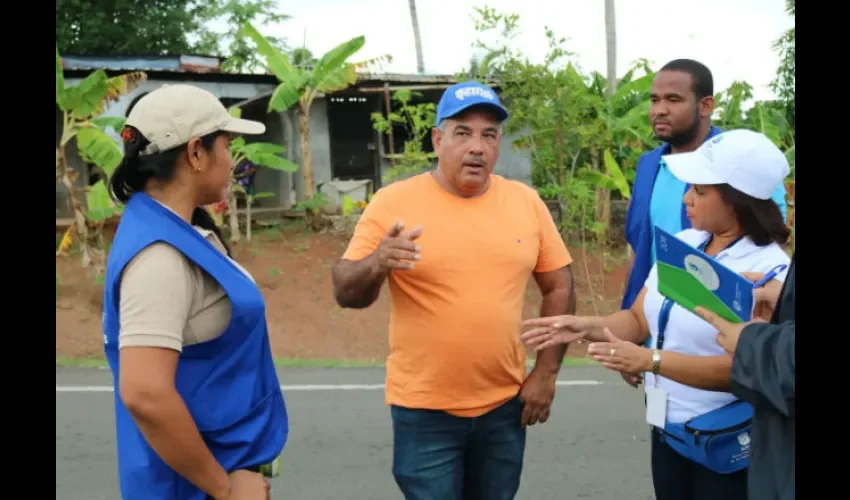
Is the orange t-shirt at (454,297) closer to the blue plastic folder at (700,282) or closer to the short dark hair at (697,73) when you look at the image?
the blue plastic folder at (700,282)

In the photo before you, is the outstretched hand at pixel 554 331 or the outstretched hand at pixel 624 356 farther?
the outstretched hand at pixel 554 331

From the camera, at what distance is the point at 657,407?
2771 mm

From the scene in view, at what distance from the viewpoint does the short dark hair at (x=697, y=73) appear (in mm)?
3705

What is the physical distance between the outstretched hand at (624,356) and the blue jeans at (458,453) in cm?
66

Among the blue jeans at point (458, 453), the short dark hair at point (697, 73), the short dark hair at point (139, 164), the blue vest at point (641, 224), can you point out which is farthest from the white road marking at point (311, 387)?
the short dark hair at point (139, 164)

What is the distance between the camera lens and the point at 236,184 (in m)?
14.3

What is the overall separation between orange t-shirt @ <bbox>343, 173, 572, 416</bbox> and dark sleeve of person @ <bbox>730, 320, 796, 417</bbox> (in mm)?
1051

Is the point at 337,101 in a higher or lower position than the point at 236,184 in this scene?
higher

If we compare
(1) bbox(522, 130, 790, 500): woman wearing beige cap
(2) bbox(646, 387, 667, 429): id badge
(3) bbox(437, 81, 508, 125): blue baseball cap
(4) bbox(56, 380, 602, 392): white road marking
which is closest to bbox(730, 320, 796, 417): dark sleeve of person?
(1) bbox(522, 130, 790, 500): woman wearing beige cap

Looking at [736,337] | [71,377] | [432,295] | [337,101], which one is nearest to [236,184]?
[337,101]

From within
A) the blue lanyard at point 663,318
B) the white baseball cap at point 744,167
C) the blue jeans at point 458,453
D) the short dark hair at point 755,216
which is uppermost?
the white baseball cap at point 744,167
